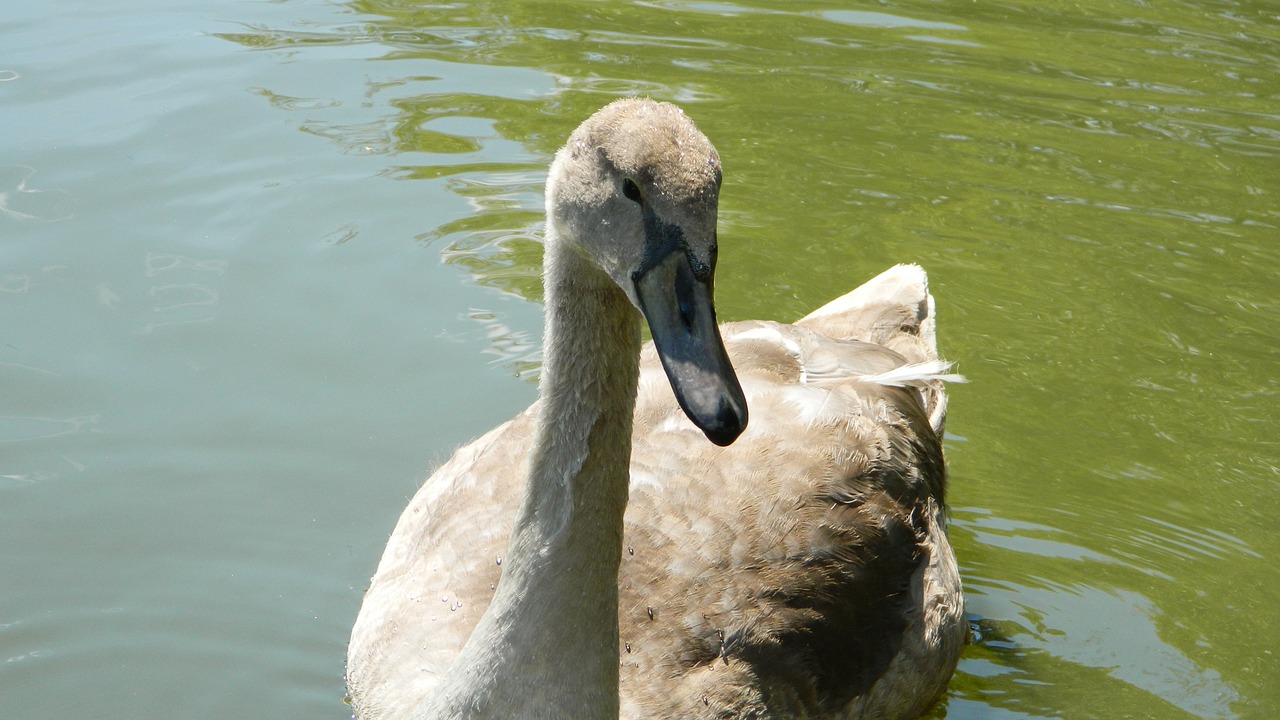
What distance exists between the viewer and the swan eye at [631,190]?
3.64m

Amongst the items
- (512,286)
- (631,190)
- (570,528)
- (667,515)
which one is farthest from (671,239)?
(512,286)

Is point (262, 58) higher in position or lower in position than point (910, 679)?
higher

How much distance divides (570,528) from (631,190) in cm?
104

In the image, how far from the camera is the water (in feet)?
19.2

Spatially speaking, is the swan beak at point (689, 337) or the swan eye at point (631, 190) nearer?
the swan beak at point (689, 337)

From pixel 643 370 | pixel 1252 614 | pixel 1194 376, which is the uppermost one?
pixel 643 370

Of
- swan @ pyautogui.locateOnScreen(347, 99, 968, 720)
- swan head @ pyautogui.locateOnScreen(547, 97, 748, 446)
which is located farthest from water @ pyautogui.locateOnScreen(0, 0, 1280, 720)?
swan head @ pyautogui.locateOnScreen(547, 97, 748, 446)

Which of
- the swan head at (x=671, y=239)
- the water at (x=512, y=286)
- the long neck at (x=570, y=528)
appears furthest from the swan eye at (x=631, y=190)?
the water at (x=512, y=286)

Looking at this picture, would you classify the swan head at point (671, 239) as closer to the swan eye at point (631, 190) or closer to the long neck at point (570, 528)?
the swan eye at point (631, 190)

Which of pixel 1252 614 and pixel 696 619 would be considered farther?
pixel 1252 614

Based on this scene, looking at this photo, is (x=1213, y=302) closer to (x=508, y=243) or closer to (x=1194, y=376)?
(x=1194, y=376)

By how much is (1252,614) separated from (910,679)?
1804 millimetres

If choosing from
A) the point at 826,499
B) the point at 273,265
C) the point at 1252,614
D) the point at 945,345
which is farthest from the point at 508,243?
the point at 1252,614

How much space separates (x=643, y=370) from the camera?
5.66 metres
